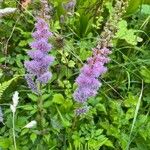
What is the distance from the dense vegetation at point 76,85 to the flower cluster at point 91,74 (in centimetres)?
4

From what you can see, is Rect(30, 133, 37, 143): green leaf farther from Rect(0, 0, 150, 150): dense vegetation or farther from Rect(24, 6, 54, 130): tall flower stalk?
Rect(24, 6, 54, 130): tall flower stalk

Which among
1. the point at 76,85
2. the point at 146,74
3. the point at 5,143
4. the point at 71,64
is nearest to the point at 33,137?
the point at 5,143

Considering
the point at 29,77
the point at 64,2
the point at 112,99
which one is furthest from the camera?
the point at 64,2

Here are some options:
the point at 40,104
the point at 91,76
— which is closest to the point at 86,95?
the point at 91,76

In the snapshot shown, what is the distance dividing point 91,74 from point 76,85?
0.45 m

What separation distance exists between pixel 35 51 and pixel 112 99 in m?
0.78

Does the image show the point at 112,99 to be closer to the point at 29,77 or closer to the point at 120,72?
the point at 120,72

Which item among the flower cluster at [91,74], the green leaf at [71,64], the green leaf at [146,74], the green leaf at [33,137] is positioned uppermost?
the flower cluster at [91,74]

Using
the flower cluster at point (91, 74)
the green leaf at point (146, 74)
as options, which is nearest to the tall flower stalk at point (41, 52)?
the flower cluster at point (91, 74)

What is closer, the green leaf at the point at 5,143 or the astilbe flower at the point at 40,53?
the astilbe flower at the point at 40,53

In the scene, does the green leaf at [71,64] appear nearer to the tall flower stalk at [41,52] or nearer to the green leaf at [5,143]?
the tall flower stalk at [41,52]

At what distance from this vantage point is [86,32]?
308 cm

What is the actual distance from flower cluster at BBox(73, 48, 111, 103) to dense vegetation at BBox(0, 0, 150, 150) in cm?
4

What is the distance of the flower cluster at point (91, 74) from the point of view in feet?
6.47
